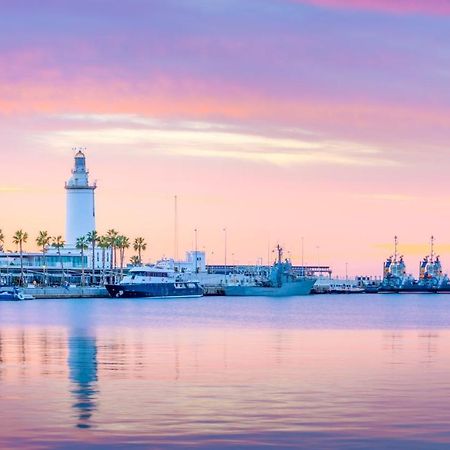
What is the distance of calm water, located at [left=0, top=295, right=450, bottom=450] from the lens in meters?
32.3

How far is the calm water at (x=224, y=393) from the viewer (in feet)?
106

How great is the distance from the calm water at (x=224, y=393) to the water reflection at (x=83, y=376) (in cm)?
6

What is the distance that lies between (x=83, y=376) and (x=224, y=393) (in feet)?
27.1

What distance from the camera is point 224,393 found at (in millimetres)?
42469

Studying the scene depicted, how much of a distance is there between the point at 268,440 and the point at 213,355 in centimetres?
3061

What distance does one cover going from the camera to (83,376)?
48.2 metres

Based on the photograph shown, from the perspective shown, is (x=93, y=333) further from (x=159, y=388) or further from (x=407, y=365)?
(x=159, y=388)

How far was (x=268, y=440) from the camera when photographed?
104 ft

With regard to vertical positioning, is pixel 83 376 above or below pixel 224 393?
above

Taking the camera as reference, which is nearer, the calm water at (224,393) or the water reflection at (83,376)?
the calm water at (224,393)

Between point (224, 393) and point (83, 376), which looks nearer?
point (224, 393)

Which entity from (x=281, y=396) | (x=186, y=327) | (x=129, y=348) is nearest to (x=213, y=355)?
(x=129, y=348)

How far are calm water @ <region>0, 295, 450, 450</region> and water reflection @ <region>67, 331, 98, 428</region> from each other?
65mm

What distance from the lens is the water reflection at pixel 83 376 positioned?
37213 millimetres
